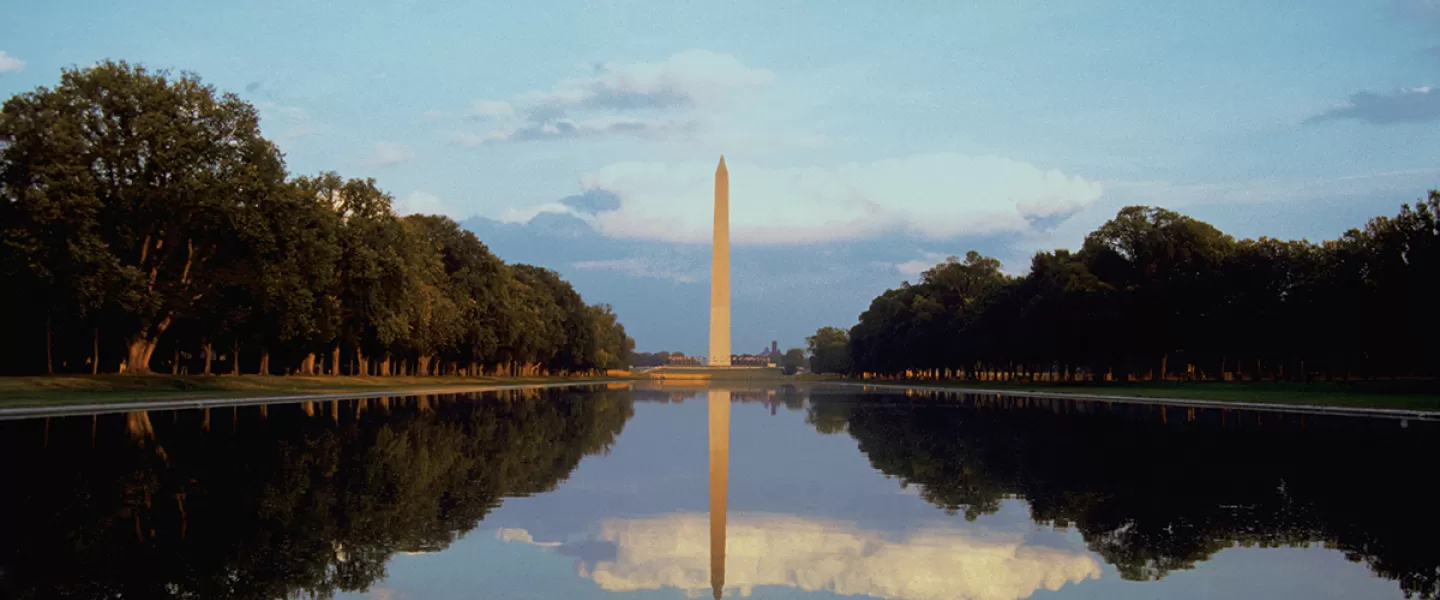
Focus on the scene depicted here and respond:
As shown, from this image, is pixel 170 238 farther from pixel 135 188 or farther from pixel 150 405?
pixel 150 405

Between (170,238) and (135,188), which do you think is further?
(170,238)

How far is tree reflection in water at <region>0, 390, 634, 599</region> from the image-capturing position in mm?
7902

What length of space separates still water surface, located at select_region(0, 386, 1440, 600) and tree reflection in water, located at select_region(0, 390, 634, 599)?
0.15ft

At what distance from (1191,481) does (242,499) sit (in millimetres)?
11301

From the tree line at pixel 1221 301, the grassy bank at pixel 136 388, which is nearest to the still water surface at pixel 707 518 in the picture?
the grassy bank at pixel 136 388

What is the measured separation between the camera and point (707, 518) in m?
11.1

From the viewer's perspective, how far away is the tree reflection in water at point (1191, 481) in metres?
9.45

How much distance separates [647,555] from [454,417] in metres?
21.6

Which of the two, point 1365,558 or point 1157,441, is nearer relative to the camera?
point 1365,558

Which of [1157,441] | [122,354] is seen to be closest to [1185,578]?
[1157,441]

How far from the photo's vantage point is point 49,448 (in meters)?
18.0

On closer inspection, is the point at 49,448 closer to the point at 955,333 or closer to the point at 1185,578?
the point at 1185,578

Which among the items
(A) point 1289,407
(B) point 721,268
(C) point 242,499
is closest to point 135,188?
(C) point 242,499

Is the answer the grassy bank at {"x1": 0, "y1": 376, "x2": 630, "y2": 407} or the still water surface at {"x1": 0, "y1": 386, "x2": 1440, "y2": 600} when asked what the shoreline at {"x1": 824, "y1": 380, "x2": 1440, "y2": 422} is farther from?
the grassy bank at {"x1": 0, "y1": 376, "x2": 630, "y2": 407}
